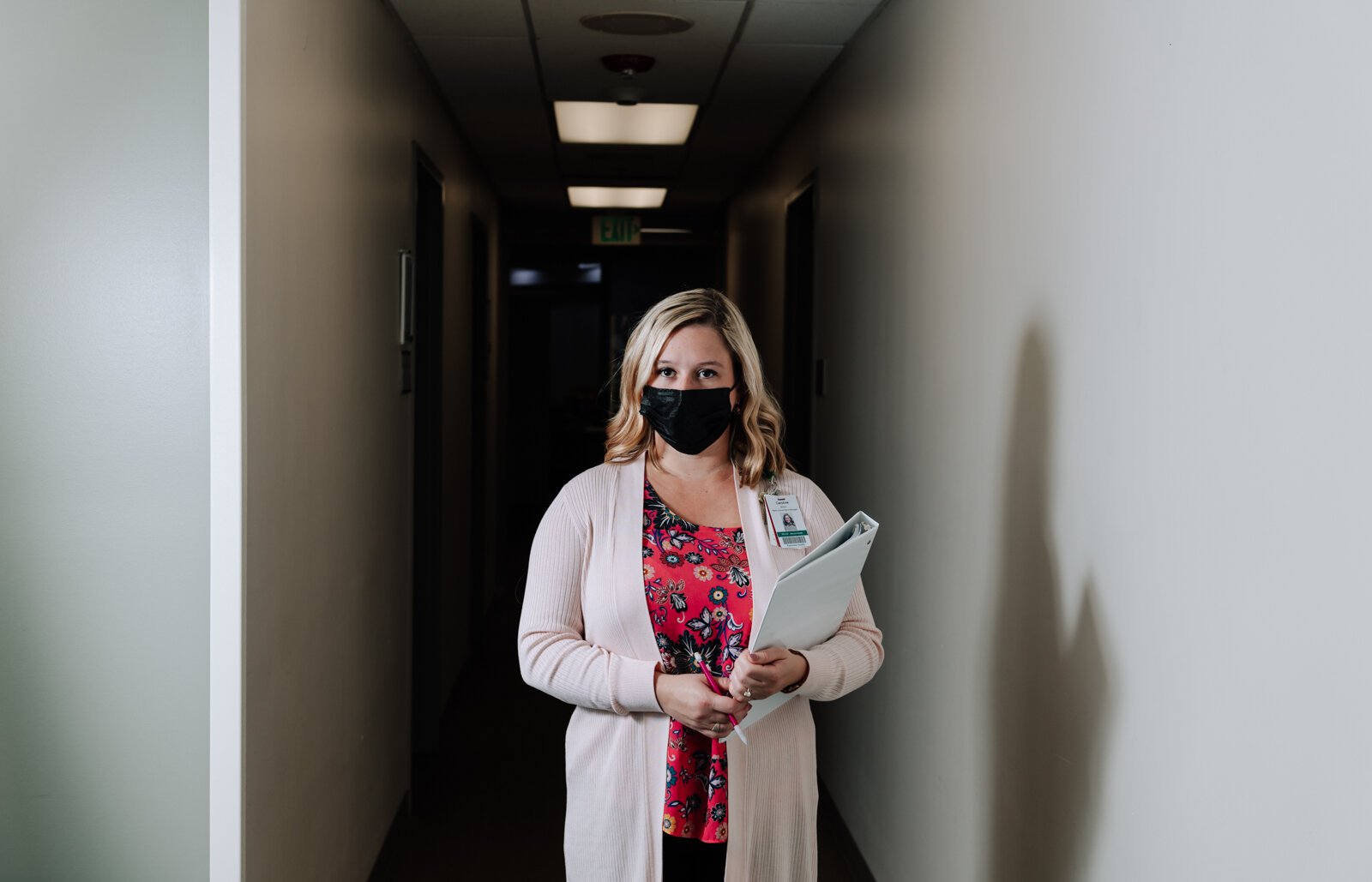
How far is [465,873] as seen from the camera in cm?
335

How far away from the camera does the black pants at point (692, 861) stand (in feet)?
5.89

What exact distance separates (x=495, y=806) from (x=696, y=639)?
2.43m

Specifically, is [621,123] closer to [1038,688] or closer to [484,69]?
[484,69]

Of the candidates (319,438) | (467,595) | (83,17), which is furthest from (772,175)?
(83,17)

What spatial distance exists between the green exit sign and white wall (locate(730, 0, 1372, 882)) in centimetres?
585

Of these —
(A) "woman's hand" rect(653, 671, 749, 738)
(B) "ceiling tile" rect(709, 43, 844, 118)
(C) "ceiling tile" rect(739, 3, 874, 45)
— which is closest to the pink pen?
(A) "woman's hand" rect(653, 671, 749, 738)

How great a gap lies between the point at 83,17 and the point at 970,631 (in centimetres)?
214

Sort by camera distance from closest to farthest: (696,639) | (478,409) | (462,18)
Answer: (696,639)
(462,18)
(478,409)

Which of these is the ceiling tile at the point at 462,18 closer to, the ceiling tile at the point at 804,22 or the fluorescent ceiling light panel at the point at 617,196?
the ceiling tile at the point at 804,22

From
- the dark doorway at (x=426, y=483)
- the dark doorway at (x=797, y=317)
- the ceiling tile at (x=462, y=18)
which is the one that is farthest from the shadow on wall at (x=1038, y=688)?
the dark doorway at (x=797, y=317)

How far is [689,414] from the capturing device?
189 centimetres

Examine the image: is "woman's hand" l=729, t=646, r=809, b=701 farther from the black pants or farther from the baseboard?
the baseboard

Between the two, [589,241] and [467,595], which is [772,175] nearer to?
[467,595]

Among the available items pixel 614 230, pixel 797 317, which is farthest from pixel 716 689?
pixel 614 230
